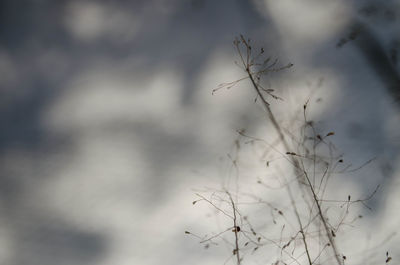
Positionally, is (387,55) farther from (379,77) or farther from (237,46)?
(237,46)

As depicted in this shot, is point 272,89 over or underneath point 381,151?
over

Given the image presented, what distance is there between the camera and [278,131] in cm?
183

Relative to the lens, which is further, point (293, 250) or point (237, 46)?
point (237, 46)

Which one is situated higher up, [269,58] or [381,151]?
[269,58]

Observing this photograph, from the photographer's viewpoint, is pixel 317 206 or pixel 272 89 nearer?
pixel 317 206

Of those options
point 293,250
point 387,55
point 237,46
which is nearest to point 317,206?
point 293,250

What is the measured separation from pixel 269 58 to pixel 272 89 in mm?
240

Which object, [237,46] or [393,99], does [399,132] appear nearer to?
[393,99]

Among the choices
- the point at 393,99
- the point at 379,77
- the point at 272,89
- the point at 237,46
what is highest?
the point at 237,46

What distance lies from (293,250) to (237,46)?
1599 mm

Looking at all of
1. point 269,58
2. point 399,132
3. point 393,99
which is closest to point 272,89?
point 269,58

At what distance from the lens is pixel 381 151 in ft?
6.12

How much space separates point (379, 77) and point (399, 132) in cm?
49

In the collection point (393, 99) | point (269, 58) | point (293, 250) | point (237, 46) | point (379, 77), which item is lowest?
point (293, 250)
